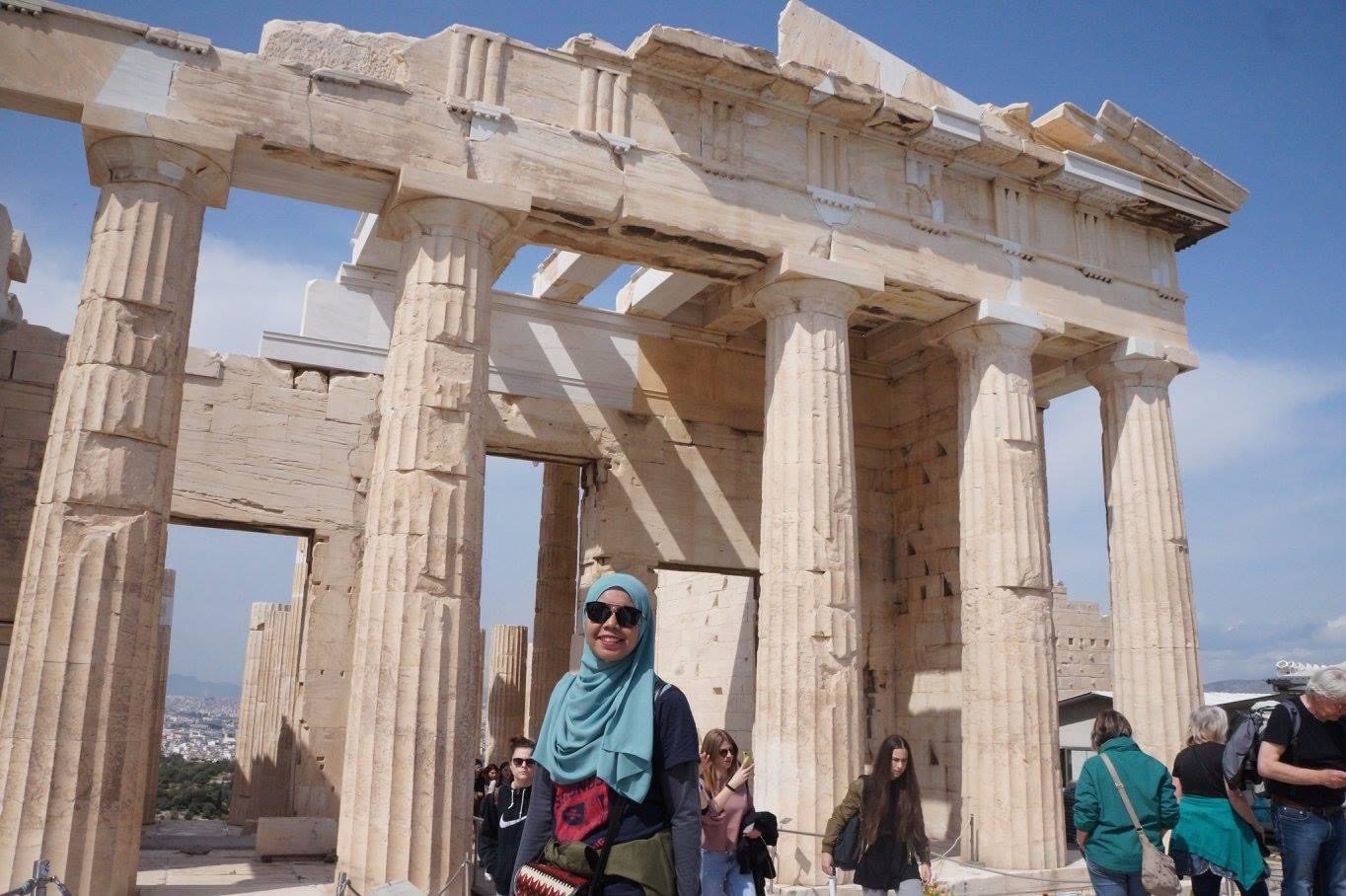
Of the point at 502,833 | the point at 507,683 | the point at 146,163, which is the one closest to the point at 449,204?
the point at 146,163

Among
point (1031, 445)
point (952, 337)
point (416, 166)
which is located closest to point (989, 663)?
point (1031, 445)

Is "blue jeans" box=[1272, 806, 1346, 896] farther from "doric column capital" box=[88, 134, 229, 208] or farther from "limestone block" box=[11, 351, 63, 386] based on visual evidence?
"limestone block" box=[11, 351, 63, 386]

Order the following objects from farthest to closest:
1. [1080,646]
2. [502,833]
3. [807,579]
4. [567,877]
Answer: [1080,646] < [807,579] < [502,833] < [567,877]

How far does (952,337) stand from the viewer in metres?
13.6

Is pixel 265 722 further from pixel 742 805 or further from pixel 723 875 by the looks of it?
pixel 742 805

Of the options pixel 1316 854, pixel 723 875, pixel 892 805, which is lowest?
pixel 723 875

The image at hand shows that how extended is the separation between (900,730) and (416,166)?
10.7 metres

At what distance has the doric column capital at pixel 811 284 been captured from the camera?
11.9 metres

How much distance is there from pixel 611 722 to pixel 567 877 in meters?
0.51

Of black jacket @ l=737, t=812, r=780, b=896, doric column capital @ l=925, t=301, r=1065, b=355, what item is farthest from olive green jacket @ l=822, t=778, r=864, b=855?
doric column capital @ l=925, t=301, r=1065, b=355

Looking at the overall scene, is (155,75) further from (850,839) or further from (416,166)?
(850,839)

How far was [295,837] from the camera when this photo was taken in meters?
11.9

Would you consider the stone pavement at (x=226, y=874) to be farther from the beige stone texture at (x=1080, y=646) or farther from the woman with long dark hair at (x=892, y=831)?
the beige stone texture at (x=1080, y=646)

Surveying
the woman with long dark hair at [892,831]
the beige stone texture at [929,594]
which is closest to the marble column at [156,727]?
the beige stone texture at [929,594]
